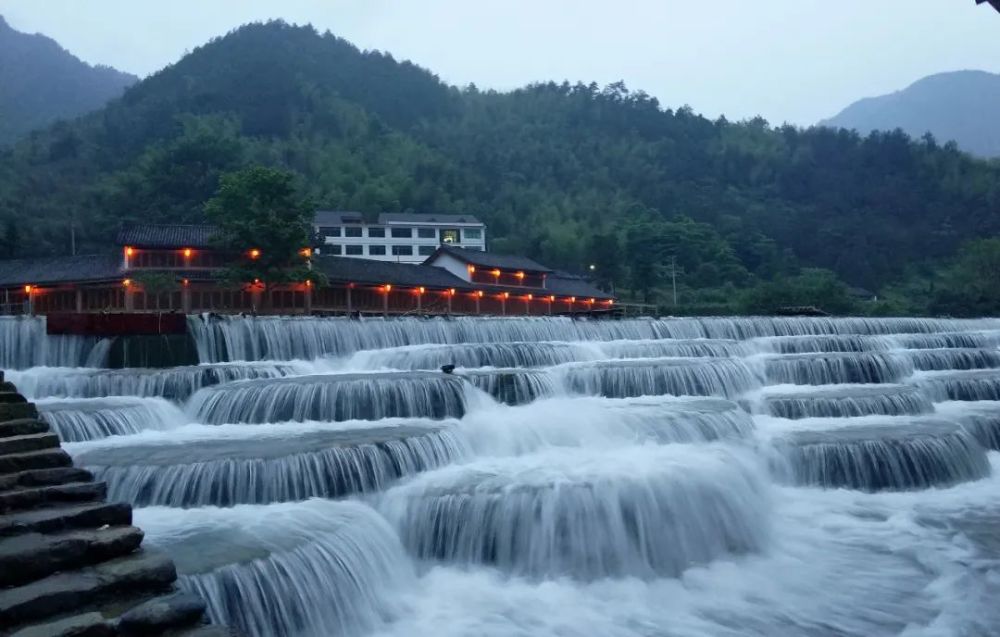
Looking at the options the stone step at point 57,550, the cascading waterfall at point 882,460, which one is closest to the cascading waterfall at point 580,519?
the cascading waterfall at point 882,460

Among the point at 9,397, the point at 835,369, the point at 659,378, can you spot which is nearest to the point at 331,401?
the point at 9,397

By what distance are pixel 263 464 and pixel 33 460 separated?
3397 millimetres

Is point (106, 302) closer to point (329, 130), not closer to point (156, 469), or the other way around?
point (156, 469)

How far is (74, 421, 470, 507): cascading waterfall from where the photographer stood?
8289mm

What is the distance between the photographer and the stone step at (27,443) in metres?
5.42

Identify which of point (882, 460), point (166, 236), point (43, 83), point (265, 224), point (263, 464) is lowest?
point (882, 460)

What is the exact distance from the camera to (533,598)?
25.5ft

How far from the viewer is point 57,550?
429 centimetres

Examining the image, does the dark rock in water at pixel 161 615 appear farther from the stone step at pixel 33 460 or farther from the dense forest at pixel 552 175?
the dense forest at pixel 552 175

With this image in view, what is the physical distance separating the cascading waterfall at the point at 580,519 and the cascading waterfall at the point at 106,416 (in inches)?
199

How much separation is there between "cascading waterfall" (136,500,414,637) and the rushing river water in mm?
24

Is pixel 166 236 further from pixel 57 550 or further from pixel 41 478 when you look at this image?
pixel 57 550

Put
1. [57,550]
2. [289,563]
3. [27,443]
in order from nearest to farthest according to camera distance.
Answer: [57,550] → [27,443] → [289,563]

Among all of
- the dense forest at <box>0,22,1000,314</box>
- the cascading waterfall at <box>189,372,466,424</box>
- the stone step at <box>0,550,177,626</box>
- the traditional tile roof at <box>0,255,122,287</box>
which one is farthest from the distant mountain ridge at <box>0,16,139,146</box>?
the stone step at <box>0,550,177,626</box>
